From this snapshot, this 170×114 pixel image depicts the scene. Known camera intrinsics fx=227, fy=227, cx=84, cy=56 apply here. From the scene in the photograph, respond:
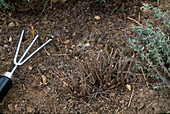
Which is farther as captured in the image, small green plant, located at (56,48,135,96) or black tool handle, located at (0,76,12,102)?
small green plant, located at (56,48,135,96)

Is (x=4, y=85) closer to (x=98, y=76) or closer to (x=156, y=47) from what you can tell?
(x=98, y=76)

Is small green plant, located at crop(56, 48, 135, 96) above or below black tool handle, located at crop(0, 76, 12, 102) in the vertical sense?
below

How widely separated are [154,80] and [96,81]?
1.35 ft

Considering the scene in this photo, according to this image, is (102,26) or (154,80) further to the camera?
(102,26)

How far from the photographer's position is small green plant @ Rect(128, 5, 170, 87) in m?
1.53

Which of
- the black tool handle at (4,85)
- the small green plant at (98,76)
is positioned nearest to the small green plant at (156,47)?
the small green plant at (98,76)

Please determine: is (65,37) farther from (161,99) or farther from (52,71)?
(161,99)

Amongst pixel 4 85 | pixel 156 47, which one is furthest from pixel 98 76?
pixel 4 85

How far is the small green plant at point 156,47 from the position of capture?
1528 millimetres

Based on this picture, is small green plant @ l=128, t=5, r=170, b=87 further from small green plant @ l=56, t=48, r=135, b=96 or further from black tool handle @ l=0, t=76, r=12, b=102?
black tool handle @ l=0, t=76, r=12, b=102

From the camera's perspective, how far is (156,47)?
159cm

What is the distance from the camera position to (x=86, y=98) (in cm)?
158

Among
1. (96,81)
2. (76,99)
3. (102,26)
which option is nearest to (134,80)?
(96,81)

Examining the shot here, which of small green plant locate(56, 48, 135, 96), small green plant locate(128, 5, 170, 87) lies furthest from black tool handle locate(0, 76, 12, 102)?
small green plant locate(128, 5, 170, 87)
